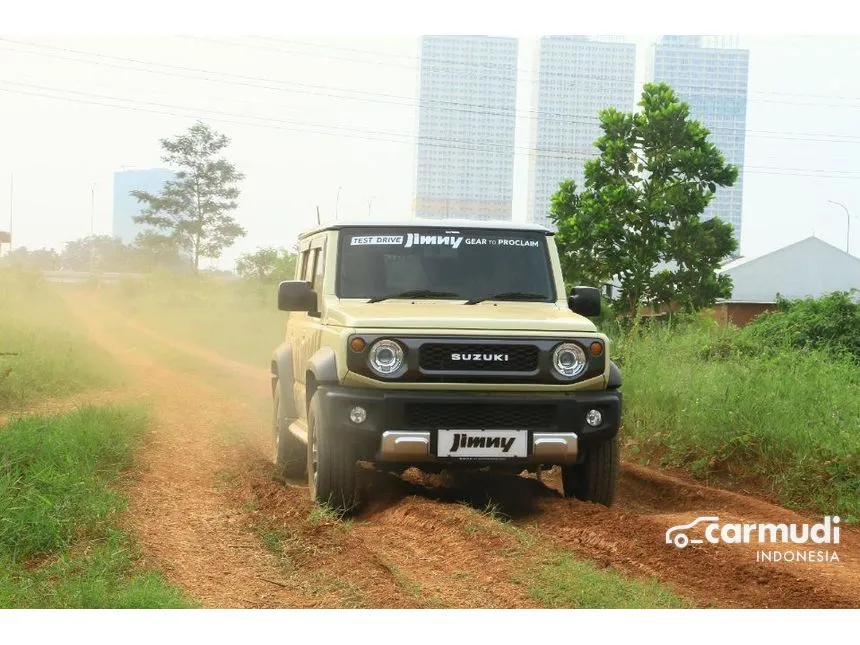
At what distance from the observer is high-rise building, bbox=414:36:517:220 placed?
7.17 m

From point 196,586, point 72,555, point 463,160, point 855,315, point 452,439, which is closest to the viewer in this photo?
point 196,586

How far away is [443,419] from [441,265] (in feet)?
4.12

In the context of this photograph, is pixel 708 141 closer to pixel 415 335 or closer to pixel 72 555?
pixel 415 335

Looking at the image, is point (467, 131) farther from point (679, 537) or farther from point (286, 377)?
point (679, 537)

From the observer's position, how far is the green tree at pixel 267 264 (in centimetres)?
1082

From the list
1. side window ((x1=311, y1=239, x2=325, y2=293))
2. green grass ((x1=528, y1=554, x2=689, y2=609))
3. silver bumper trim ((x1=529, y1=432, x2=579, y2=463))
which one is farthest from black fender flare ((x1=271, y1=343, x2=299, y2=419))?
green grass ((x1=528, y1=554, x2=689, y2=609))

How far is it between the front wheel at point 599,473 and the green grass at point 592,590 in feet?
4.48

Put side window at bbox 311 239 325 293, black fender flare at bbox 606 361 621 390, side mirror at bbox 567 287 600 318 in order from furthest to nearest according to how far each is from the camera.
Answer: side window at bbox 311 239 325 293
side mirror at bbox 567 287 600 318
black fender flare at bbox 606 361 621 390

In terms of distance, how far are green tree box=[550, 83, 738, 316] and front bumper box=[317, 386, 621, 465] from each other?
575 inches

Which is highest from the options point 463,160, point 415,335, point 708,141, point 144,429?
point 708,141

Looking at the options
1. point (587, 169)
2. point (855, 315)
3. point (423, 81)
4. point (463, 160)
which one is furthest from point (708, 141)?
point (423, 81)

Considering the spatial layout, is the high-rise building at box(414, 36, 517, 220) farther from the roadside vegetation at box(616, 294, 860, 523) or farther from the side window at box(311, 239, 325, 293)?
the roadside vegetation at box(616, 294, 860, 523)

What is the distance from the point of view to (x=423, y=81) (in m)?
7.19

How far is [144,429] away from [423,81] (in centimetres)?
484
